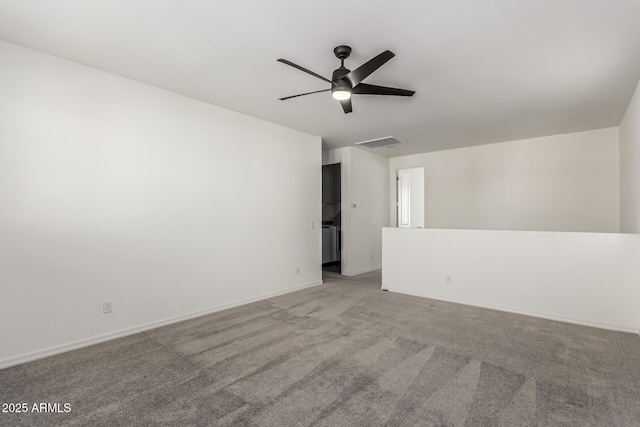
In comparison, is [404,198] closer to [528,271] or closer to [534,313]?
[528,271]

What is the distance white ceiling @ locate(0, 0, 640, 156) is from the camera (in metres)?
2.12

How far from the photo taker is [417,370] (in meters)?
2.43

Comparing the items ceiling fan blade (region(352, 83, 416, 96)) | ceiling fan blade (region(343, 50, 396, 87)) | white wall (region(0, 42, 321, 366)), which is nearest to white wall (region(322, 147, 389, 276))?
white wall (region(0, 42, 321, 366))

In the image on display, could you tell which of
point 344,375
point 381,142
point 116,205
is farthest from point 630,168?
point 116,205

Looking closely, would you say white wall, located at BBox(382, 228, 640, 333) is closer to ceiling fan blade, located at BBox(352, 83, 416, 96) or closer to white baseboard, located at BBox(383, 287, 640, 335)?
white baseboard, located at BBox(383, 287, 640, 335)

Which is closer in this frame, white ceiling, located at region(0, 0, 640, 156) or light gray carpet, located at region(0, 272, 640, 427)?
light gray carpet, located at region(0, 272, 640, 427)

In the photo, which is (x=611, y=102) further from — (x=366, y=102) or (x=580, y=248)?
(x=366, y=102)

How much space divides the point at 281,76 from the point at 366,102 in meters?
1.21

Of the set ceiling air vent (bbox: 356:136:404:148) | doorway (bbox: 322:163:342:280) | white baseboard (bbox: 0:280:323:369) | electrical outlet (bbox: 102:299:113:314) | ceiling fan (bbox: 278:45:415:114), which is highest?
ceiling air vent (bbox: 356:136:404:148)

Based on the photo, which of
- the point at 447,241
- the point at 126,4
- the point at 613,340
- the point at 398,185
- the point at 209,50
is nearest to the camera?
the point at 126,4

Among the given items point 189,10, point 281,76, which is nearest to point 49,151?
point 189,10

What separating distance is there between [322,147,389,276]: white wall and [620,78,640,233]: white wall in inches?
157

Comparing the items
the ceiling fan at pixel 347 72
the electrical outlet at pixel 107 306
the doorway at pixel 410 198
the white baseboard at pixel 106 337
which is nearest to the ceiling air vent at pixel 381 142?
the doorway at pixel 410 198

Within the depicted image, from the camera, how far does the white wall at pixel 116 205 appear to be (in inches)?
102
